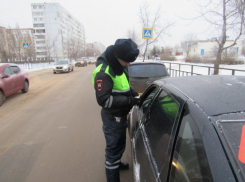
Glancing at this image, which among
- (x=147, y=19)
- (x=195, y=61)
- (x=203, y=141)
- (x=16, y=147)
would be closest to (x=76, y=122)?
(x=16, y=147)

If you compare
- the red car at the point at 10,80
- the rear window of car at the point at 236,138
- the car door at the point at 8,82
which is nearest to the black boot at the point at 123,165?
the rear window of car at the point at 236,138

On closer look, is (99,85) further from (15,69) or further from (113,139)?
(15,69)

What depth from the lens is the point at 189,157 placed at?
109 cm

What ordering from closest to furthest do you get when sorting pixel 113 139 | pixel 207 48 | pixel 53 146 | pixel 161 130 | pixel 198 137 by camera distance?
pixel 198 137, pixel 161 130, pixel 113 139, pixel 53 146, pixel 207 48

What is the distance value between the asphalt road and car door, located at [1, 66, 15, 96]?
1600mm

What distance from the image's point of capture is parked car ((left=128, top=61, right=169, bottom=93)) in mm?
5180

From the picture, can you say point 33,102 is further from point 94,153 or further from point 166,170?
point 166,170

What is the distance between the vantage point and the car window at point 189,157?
3.15 feet

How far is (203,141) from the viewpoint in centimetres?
100

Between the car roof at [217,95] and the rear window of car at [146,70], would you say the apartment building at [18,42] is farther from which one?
the car roof at [217,95]

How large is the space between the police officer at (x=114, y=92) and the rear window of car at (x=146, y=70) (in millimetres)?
3050

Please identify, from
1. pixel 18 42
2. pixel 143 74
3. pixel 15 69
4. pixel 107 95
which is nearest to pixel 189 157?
pixel 107 95

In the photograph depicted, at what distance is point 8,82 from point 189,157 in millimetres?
8147

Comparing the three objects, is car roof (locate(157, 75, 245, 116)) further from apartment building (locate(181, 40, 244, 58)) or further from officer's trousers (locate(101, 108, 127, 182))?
apartment building (locate(181, 40, 244, 58))
